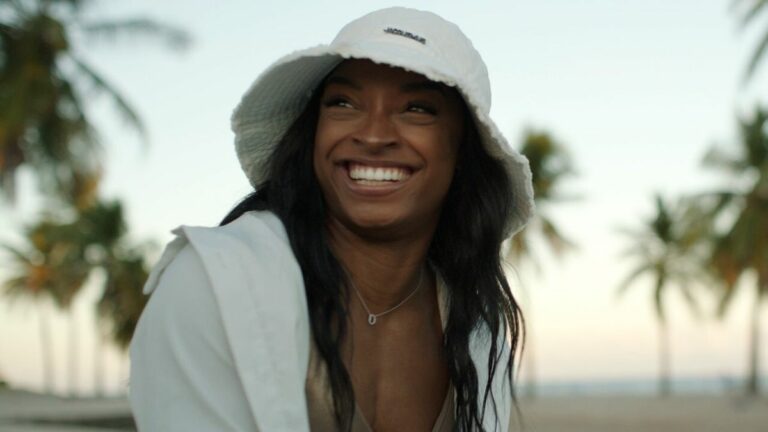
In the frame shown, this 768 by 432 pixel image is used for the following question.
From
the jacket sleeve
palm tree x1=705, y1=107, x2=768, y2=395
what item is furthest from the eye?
palm tree x1=705, y1=107, x2=768, y2=395

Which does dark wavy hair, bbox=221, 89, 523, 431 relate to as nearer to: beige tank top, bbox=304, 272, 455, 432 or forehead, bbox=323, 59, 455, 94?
beige tank top, bbox=304, 272, 455, 432

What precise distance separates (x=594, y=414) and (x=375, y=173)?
3752 cm

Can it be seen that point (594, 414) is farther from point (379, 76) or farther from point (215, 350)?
point (215, 350)

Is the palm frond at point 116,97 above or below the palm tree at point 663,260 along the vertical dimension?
above

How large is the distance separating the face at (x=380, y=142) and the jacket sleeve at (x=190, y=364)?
534mm

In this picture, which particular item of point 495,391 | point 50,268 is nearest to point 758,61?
point 495,391

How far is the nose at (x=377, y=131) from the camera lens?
2420 mm

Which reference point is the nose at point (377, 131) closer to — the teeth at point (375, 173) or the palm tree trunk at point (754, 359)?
the teeth at point (375, 173)

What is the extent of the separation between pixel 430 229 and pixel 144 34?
2383 cm

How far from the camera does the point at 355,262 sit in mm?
2654

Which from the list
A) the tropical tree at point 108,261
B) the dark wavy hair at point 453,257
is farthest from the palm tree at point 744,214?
the dark wavy hair at point 453,257

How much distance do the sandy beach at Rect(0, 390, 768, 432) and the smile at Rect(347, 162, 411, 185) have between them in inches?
454

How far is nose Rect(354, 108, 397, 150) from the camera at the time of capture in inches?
95.3

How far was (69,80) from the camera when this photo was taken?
25094 mm
